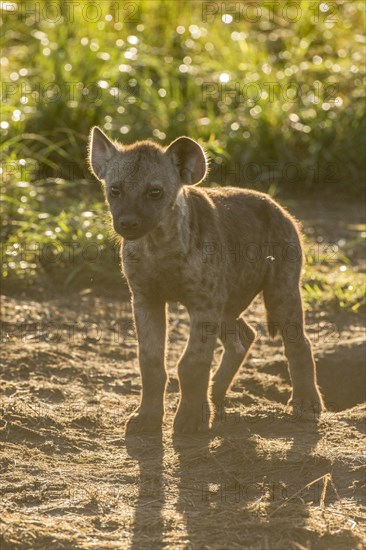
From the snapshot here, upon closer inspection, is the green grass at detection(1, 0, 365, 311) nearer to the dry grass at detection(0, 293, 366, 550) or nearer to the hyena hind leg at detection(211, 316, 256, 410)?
the dry grass at detection(0, 293, 366, 550)

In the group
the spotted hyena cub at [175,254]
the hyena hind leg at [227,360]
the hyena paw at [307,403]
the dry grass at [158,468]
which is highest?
the spotted hyena cub at [175,254]

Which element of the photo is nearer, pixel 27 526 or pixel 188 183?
pixel 27 526

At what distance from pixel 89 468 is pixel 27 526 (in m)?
0.89

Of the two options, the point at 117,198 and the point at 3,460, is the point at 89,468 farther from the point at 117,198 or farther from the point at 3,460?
the point at 117,198

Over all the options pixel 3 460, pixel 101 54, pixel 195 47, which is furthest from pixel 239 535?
pixel 195 47

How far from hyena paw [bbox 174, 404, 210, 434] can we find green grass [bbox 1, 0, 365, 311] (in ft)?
11.4

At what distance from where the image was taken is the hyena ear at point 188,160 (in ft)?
20.1

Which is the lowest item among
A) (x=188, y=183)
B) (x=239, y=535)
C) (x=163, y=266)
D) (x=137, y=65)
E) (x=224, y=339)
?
(x=239, y=535)

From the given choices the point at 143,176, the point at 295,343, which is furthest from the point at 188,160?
the point at 295,343

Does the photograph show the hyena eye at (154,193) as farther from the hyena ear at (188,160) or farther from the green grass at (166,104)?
the green grass at (166,104)

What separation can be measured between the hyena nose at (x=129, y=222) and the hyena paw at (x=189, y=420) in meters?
1.03

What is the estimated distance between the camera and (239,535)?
4684mm

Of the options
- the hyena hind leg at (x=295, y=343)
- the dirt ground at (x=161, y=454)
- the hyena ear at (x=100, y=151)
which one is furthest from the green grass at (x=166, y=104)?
the hyena ear at (x=100, y=151)

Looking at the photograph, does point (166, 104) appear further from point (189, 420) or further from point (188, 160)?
point (189, 420)
